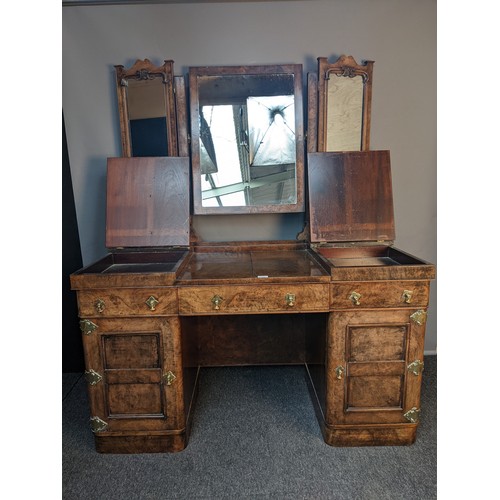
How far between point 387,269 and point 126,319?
1.31 meters

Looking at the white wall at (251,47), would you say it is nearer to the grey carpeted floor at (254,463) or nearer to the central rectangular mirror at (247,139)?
the central rectangular mirror at (247,139)

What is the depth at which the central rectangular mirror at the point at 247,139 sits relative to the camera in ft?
7.74

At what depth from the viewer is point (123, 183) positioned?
237 centimetres

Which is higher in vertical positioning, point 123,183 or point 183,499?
point 123,183

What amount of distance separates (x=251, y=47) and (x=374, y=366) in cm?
204

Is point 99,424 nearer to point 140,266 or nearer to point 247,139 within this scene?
point 140,266

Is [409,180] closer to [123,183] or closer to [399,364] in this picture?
[399,364]

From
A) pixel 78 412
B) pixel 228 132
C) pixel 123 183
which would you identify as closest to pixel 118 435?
pixel 78 412

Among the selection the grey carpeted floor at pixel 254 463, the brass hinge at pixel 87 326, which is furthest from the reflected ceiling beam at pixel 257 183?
the grey carpeted floor at pixel 254 463

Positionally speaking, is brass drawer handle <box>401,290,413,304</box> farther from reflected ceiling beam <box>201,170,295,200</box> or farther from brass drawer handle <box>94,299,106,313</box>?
brass drawer handle <box>94,299,106,313</box>

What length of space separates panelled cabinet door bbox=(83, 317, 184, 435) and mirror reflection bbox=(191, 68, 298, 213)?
92 cm

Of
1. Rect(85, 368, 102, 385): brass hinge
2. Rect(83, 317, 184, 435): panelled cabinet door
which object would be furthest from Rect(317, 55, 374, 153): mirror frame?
Rect(85, 368, 102, 385): brass hinge

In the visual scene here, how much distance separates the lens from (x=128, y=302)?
1.88 m

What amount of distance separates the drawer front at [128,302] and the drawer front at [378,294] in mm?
819
